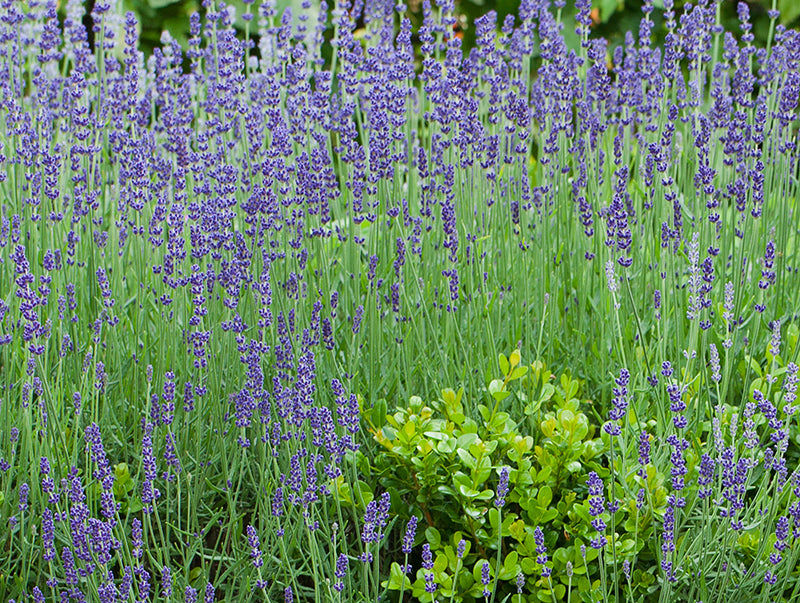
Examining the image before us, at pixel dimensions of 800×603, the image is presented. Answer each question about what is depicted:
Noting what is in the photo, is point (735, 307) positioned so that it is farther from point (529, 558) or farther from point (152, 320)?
point (152, 320)

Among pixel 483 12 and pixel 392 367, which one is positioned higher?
pixel 483 12

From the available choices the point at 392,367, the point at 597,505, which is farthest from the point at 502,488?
the point at 392,367

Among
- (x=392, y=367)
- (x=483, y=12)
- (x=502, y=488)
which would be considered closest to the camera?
(x=502, y=488)

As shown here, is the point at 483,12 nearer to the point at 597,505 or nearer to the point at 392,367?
the point at 392,367

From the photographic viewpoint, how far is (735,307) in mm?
2902

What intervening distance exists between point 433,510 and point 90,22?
6.33 m

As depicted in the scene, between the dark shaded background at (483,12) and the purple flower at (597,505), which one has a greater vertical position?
the dark shaded background at (483,12)

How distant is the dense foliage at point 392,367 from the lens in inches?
86.7

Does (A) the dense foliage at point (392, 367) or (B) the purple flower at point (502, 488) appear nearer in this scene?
(B) the purple flower at point (502, 488)

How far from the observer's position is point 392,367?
117 inches

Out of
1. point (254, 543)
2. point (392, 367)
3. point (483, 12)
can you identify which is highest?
point (483, 12)

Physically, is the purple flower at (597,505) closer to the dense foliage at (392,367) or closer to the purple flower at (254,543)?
the dense foliage at (392,367)

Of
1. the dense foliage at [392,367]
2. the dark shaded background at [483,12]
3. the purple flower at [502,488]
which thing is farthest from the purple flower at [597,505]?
the dark shaded background at [483,12]

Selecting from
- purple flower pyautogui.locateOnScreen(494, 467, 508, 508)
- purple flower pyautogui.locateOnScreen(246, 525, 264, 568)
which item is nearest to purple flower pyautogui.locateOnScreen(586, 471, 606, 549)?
purple flower pyautogui.locateOnScreen(494, 467, 508, 508)
